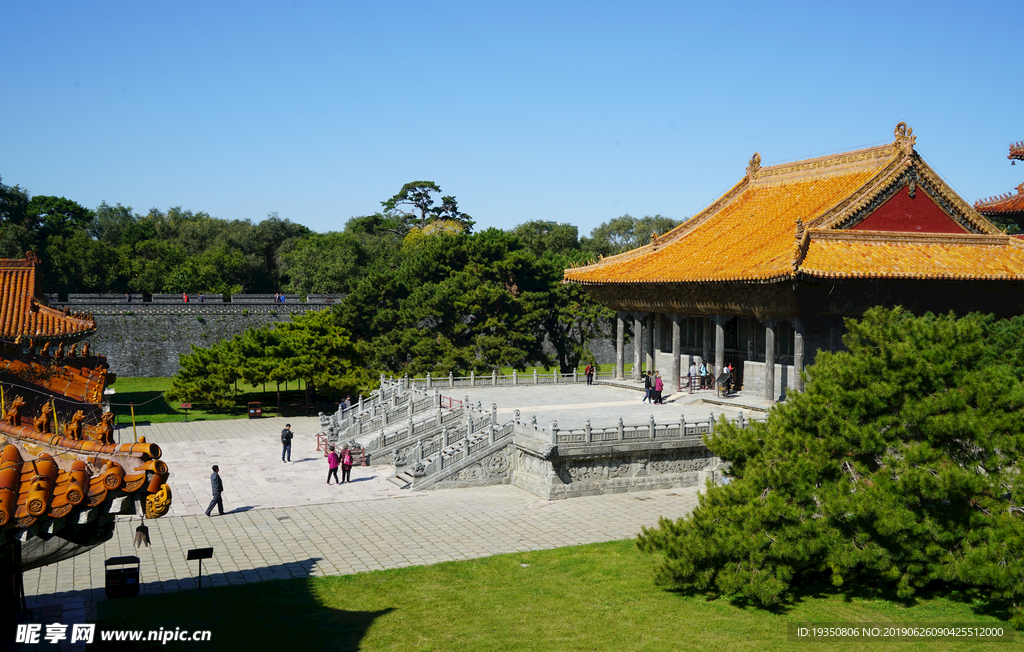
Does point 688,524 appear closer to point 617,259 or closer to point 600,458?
point 600,458

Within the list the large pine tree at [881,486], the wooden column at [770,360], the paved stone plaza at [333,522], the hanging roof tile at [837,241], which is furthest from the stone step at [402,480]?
the wooden column at [770,360]

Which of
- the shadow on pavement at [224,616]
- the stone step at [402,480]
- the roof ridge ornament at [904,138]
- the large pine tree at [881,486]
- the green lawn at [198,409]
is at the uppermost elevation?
the roof ridge ornament at [904,138]

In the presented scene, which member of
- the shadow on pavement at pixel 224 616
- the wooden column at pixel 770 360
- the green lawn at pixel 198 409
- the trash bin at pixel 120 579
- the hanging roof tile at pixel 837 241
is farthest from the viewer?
the green lawn at pixel 198 409

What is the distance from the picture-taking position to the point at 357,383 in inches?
1563

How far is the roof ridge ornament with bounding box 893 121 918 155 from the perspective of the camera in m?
28.1

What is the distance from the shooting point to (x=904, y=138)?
28.3 metres

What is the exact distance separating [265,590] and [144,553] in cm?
389

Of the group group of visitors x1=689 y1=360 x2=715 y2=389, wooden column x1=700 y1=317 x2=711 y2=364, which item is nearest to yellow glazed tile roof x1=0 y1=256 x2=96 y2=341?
group of visitors x1=689 y1=360 x2=715 y2=389

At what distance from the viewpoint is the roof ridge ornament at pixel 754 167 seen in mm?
36062

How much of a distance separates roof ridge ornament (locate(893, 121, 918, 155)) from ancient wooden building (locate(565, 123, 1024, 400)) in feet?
0.11

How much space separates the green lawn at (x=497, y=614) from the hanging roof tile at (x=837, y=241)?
41.9ft

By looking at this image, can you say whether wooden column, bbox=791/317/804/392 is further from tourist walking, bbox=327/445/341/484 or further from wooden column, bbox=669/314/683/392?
tourist walking, bbox=327/445/341/484

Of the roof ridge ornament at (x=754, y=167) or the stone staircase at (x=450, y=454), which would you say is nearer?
the stone staircase at (x=450, y=454)

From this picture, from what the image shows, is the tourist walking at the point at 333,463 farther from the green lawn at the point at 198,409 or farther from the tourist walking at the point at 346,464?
the green lawn at the point at 198,409
